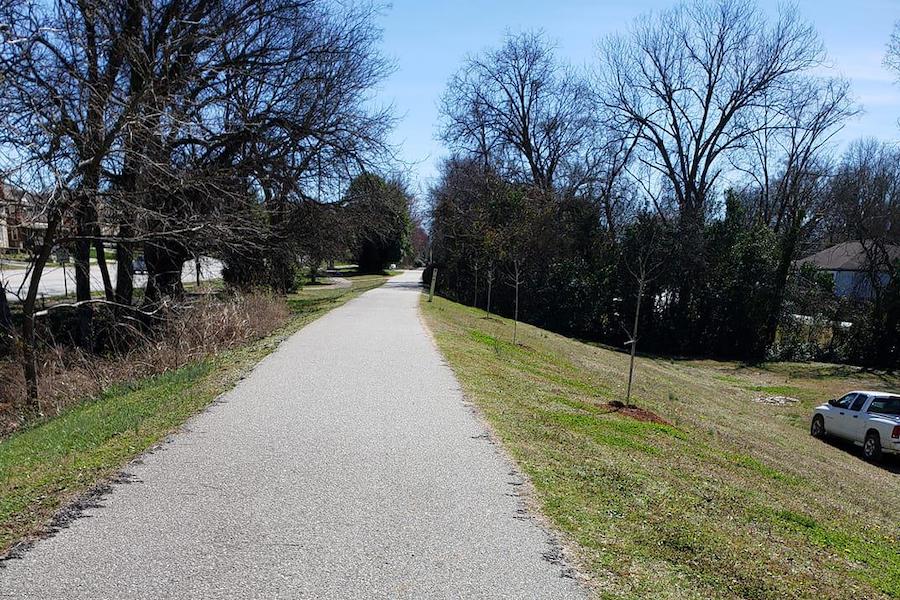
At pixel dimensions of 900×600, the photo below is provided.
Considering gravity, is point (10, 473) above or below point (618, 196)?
below

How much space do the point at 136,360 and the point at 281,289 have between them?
13.5 metres

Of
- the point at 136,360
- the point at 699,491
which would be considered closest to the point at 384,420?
the point at 699,491

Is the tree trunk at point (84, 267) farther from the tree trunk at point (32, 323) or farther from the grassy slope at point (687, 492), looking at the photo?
the grassy slope at point (687, 492)

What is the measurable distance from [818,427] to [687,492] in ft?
44.1

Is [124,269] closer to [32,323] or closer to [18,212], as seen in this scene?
[32,323]

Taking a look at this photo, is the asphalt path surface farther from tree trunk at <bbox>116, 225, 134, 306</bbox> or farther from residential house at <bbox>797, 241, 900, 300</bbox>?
residential house at <bbox>797, 241, 900, 300</bbox>

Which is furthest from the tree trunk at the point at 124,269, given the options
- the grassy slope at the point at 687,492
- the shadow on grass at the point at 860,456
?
the shadow on grass at the point at 860,456

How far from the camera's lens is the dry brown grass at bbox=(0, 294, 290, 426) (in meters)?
11.6

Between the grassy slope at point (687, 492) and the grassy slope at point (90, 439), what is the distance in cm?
375

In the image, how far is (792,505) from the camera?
780 centimetres

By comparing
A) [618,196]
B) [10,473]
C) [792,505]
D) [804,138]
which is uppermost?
[804,138]

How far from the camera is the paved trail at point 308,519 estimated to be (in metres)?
4.19

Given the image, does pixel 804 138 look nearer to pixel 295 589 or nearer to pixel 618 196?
pixel 618 196

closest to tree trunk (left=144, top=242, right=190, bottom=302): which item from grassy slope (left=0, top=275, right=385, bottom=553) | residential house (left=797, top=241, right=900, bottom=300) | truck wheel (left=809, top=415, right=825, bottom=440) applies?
grassy slope (left=0, top=275, right=385, bottom=553)
